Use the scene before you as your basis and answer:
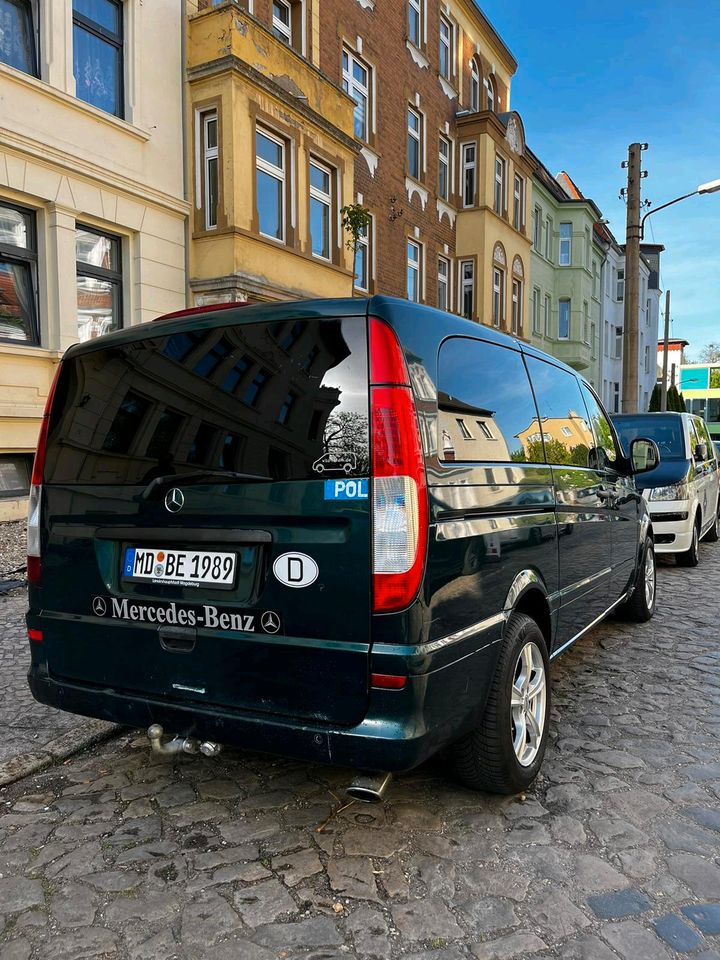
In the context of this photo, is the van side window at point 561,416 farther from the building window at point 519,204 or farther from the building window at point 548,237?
the building window at point 548,237

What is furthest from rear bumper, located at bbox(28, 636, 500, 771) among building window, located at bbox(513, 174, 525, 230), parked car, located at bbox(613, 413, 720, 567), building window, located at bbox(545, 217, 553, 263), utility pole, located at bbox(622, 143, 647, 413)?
building window, located at bbox(545, 217, 553, 263)

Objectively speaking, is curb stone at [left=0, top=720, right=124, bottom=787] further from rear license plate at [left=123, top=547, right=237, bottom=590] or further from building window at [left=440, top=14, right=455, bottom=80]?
building window at [left=440, top=14, right=455, bottom=80]

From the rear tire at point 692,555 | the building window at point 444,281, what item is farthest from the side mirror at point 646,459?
the building window at point 444,281

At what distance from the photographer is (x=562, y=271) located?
108 ft

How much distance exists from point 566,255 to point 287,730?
3428 cm

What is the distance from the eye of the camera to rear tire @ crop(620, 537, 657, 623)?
6.02 metres

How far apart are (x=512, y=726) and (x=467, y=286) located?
811 inches

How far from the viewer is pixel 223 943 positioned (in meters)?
2.22

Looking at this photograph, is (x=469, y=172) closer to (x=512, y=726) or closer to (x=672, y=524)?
(x=672, y=524)

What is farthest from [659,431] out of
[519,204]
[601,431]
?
[519,204]

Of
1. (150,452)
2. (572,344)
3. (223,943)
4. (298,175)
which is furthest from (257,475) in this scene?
(572,344)

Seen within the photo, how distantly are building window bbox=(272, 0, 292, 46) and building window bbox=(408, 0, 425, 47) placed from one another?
6.21m

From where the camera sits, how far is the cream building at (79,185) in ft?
30.5

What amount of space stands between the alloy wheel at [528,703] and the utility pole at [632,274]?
1305 centimetres
